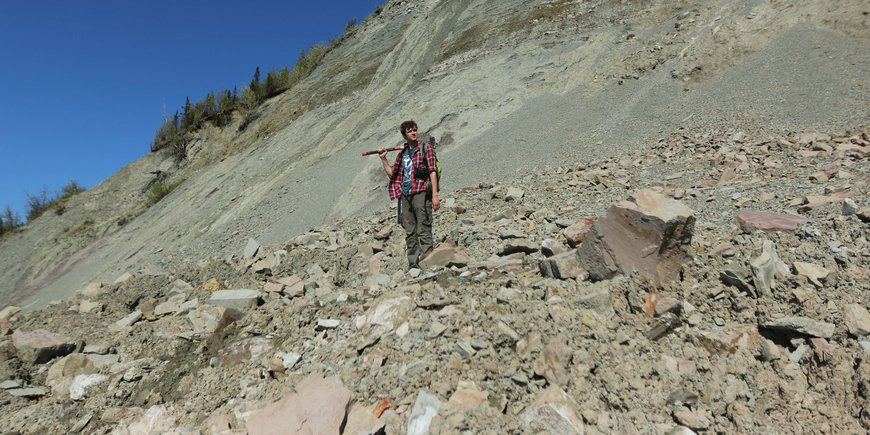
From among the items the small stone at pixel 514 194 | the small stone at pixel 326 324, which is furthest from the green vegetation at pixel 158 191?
the small stone at pixel 326 324

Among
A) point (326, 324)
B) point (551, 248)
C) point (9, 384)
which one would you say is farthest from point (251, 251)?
point (551, 248)

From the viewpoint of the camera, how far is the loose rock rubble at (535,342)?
237 centimetres

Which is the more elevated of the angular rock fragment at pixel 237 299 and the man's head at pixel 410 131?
the man's head at pixel 410 131

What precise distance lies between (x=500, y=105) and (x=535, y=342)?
38.2ft

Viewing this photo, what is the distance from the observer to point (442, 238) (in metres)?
6.01

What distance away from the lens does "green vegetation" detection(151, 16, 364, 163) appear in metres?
26.0

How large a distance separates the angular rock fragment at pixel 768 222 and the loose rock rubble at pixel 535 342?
0.02 metres

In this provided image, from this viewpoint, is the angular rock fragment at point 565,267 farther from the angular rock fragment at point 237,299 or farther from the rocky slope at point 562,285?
the angular rock fragment at point 237,299

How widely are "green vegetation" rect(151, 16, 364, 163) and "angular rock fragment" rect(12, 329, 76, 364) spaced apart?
22.7 meters

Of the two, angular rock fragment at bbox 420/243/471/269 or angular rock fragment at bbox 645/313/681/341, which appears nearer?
angular rock fragment at bbox 645/313/681/341

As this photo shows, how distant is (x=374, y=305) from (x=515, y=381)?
1430 millimetres

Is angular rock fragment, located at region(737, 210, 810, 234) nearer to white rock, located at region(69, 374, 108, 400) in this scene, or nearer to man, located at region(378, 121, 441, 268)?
man, located at region(378, 121, 441, 268)

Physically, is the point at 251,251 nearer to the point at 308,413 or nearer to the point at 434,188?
the point at 434,188

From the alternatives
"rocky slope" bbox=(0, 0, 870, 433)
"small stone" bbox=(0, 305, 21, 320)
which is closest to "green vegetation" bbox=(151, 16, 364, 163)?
"rocky slope" bbox=(0, 0, 870, 433)
